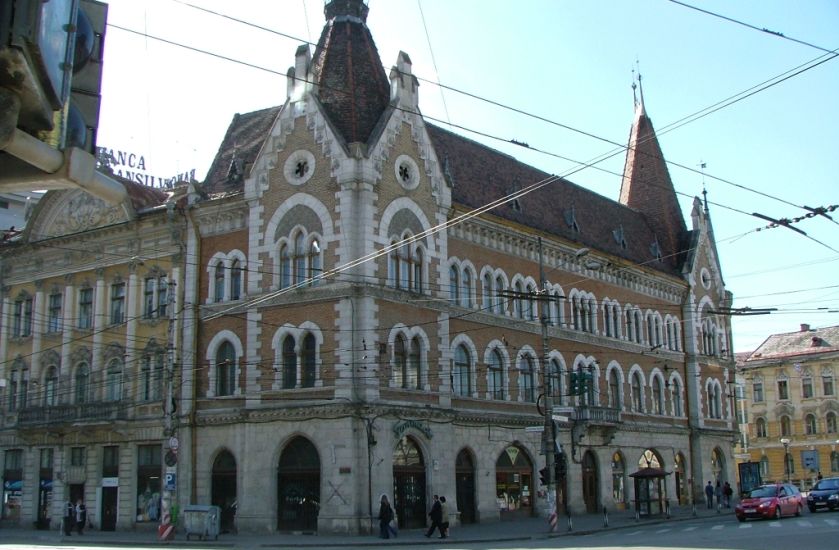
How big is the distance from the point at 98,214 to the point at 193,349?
8722 millimetres

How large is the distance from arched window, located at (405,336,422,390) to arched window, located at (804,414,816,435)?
58175 mm

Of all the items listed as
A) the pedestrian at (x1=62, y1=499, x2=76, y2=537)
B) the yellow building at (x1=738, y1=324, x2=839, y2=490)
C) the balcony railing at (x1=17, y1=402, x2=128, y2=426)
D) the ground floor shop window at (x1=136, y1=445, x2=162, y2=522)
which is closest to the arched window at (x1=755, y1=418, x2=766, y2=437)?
the yellow building at (x1=738, y1=324, x2=839, y2=490)

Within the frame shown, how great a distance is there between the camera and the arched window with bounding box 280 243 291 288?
35.6 metres

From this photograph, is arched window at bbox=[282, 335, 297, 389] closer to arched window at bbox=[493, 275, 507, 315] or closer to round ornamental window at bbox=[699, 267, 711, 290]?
arched window at bbox=[493, 275, 507, 315]

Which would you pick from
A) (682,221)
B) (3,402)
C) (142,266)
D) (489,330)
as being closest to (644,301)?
(682,221)

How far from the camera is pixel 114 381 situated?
4025cm

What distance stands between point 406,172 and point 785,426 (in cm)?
6057

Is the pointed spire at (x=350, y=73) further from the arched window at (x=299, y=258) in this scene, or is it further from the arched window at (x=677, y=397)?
the arched window at (x=677, y=397)

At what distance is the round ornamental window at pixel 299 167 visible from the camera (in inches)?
1411

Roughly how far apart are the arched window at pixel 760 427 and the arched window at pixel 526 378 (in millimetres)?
51658

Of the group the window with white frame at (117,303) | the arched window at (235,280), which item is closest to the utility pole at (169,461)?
the arched window at (235,280)

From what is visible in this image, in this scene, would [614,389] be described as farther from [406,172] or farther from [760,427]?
[760,427]

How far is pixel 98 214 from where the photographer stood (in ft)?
139

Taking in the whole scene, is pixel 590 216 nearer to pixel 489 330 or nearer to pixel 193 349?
pixel 489 330
